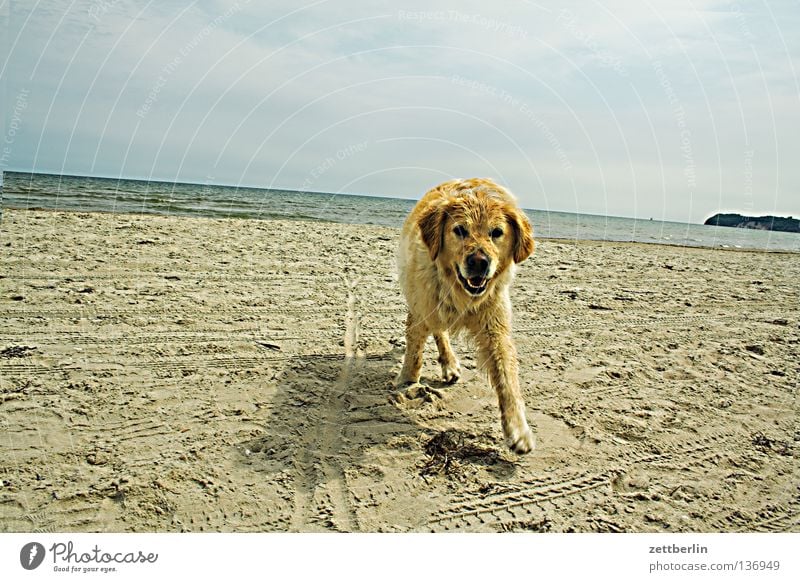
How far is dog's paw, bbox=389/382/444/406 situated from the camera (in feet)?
14.2

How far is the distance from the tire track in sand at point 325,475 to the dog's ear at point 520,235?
178cm

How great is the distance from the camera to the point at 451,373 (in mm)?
4805

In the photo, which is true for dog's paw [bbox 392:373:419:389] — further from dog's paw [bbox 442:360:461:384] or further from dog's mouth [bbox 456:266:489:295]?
dog's mouth [bbox 456:266:489:295]

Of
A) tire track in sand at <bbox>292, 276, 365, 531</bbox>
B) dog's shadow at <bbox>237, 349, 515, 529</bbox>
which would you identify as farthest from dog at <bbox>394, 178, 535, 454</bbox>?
tire track in sand at <bbox>292, 276, 365, 531</bbox>

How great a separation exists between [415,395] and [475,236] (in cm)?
Result: 142

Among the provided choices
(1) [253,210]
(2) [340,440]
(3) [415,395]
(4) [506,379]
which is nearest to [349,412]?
(2) [340,440]

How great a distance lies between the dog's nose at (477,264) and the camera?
Result: 373 centimetres

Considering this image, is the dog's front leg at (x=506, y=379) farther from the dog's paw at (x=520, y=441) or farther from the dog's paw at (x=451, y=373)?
the dog's paw at (x=451, y=373)

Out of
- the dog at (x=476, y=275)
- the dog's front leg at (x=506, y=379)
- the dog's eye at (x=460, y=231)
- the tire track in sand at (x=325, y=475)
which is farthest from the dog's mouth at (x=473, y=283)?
the tire track in sand at (x=325, y=475)

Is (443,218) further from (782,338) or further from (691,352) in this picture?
(782,338)

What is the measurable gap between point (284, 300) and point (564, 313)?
3514mm

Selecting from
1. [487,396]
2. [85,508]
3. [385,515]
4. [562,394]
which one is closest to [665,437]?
[562,394]

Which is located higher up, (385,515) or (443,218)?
(443,218)

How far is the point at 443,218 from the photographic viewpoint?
3998mm
